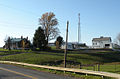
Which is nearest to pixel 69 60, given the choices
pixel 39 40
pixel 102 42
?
pixel 39 40

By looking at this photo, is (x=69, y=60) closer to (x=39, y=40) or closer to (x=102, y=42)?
(x=39, y=40)

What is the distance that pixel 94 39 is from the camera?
94312mm

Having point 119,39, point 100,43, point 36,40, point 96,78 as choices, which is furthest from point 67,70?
point 119,39

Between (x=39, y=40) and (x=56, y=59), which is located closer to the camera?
(x=56, y=59)

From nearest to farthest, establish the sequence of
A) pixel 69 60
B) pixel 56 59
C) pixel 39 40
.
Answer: pixel 69 60, pixel 56 59, pixel 39 40

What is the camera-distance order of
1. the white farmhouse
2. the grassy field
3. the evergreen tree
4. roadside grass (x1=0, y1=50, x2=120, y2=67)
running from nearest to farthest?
the grassy field, roadside grass (x1=0, y1=50, x2=120, y2=67), the evergreen tree, the white farmhouse

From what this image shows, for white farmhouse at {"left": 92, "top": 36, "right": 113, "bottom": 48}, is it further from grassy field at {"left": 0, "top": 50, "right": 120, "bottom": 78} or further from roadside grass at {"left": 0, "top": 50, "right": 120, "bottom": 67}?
roadside grass at {"left": 0, "top": 50, "right": 120, "bottom": 67}

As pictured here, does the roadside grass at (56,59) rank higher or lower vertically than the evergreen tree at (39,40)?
lower

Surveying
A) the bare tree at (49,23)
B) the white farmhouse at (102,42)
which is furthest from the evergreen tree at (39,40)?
the white farmhouse at (102,42)

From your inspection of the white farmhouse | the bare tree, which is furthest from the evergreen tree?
the white farmhouse

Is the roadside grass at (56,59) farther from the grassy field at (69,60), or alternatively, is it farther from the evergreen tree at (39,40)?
the evergreen tree at (39,40)

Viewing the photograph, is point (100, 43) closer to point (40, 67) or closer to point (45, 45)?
point (45, 45)

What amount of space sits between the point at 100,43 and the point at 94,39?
518 centimetres

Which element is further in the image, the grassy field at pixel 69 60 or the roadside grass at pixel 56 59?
the roadside grass at pixel 56 59
